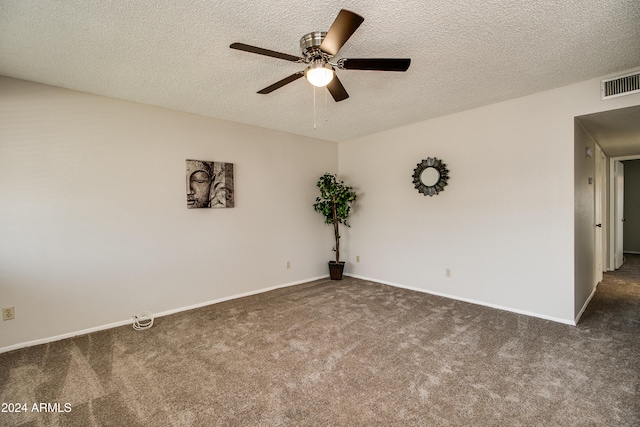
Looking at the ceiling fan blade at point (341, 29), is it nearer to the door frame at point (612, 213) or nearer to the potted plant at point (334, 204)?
the potted plant at point (334, 204)

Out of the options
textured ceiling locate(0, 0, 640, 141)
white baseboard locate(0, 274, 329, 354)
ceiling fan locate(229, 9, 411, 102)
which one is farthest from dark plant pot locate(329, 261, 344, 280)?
ceiling fan locate(229, 9, 411, 102)

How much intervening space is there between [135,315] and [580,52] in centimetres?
482

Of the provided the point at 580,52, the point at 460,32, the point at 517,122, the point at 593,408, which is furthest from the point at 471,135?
the point at 593,408

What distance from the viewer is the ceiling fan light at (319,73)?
6.27 ft

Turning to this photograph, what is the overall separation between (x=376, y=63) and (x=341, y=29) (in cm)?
39

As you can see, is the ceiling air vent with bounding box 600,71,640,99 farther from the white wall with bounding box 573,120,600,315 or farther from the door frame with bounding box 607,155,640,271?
the door frame with bounding box 607,155,640,271

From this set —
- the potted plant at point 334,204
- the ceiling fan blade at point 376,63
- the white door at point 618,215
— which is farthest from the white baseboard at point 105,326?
the white door at point 618,215

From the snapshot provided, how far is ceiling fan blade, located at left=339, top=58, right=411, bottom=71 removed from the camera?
1832 millimetres

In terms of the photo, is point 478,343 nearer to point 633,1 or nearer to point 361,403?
point 361,403

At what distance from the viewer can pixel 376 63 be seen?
187 cm

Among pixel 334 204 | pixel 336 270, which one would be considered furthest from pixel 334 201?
pixel 336 270

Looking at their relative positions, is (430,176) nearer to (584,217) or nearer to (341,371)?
(584,217)

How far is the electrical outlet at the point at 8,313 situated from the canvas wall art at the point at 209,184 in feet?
5.82

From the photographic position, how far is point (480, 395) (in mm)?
1855
